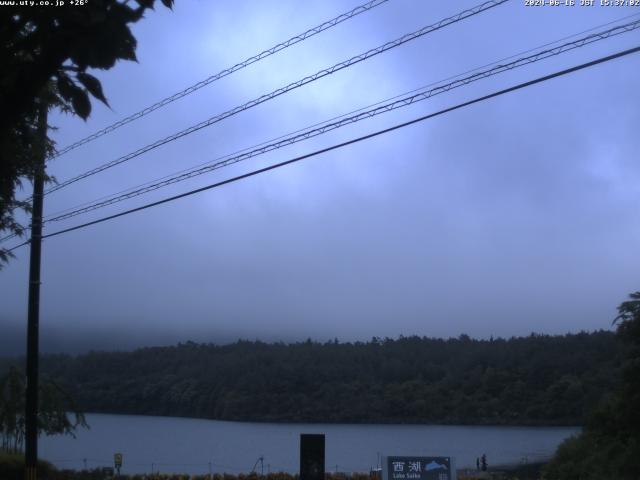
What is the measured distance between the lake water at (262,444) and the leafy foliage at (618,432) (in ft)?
20.3

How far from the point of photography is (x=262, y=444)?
39688 mm

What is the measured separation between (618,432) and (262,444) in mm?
19860

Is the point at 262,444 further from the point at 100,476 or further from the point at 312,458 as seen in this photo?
the point at 312,458

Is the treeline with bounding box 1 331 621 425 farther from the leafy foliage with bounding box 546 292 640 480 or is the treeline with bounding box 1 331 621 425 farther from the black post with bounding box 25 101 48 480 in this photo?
the black post with bounding box 25 101 48 480

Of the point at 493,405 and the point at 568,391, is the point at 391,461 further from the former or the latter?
the point at 493,405

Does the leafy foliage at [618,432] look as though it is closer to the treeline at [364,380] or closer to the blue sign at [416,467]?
the treeline at [364,380]

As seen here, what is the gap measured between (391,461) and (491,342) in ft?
126

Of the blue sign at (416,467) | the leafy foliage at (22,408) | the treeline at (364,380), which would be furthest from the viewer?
the treeline at (364,380)

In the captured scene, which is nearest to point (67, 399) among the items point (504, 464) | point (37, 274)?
point (37, 274)

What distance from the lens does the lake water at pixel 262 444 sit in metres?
33.0

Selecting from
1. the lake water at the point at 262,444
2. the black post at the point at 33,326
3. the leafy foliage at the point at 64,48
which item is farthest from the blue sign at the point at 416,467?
the lake water at the point at 262,444

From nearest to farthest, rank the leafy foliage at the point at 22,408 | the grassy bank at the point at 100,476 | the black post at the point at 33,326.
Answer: the black post at the point at 33,326 → the grassy bank at the point at 100,476 → the leafy foliage at the point at 22,408

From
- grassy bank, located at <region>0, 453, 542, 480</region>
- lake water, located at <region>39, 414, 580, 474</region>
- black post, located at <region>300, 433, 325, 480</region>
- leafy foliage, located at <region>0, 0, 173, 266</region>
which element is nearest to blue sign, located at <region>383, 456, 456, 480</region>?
black post, located at <region>300, 433, 325, 480</region>

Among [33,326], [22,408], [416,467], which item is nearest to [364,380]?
[22,408]
